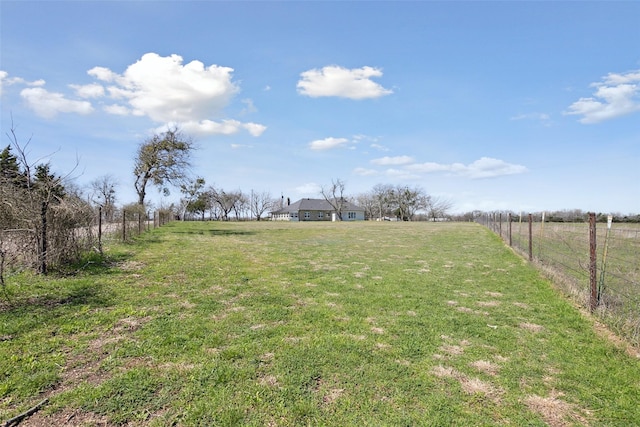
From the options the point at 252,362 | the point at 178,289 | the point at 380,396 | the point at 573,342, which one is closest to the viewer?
the point at 380,396

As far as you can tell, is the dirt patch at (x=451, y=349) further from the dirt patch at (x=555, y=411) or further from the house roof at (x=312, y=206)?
the house roof at (x=312, y=206)

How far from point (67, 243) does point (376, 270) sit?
6.91m

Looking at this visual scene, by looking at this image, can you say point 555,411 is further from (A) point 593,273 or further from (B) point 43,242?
(B) point 43,242

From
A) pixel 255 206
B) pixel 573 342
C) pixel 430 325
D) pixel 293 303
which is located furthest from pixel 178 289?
pixel 255 206

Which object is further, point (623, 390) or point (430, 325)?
point (430, 325)

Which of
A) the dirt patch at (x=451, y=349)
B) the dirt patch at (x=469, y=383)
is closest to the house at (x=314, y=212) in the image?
the dirt patch at (x=451, y=349)

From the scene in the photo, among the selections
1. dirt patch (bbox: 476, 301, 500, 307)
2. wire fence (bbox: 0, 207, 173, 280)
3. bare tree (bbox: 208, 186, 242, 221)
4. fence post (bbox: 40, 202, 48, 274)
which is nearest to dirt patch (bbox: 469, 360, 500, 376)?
dirt patch (bbox: 476, 301, 500, 307)

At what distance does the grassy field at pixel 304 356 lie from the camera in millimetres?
2557

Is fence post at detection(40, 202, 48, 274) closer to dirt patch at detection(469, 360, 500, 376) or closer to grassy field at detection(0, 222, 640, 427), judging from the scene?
grassy field at detection(0, 222, 640, 427)

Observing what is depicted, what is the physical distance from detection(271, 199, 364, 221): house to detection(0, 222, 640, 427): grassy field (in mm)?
62671

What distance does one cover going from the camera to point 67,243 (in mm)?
7215

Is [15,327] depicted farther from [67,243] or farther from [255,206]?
[255,206]

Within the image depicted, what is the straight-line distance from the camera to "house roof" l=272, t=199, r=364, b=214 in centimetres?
6956

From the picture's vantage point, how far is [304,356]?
11.3ft
